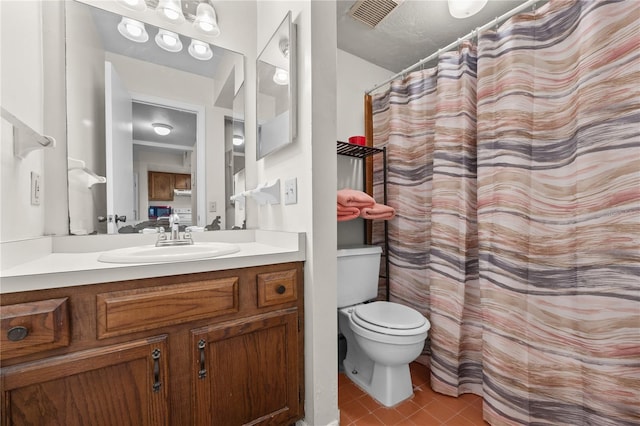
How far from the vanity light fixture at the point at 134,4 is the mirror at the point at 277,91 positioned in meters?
0.59

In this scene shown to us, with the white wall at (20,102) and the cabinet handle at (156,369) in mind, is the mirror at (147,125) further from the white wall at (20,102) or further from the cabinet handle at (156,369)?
the cabinet handle at (156,369)

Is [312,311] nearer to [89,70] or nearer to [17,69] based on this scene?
[17,69]

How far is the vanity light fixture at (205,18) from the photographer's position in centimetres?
143

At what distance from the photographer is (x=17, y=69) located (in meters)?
0.93

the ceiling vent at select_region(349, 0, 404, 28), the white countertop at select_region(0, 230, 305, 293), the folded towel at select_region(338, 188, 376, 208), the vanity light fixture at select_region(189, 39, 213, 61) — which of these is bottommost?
the white countertop at select_region(0, 230, 305, 293)

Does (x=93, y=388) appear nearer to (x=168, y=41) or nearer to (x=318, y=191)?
(x=318, y=191)

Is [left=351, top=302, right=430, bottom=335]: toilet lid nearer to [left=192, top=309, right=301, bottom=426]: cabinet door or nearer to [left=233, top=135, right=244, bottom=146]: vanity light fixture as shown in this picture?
[left=192, top=309, right=301, bottom=426]: cabinet door

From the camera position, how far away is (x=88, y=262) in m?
0.89

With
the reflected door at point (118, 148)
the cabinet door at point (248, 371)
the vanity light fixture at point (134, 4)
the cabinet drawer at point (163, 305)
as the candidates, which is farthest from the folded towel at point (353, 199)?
the vanity light fixture at point (134, 4)

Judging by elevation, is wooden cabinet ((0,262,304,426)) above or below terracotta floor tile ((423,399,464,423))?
above

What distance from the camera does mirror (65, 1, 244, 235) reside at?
3.97 ft

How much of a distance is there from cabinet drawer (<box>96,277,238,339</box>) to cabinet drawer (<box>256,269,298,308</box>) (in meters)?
0.10

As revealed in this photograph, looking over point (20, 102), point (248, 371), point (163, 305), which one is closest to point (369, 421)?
point (248, 371)

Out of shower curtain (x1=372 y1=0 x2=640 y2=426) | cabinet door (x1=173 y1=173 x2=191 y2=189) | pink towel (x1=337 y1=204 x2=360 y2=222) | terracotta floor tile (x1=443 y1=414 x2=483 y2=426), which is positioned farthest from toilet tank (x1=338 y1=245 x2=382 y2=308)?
cabinet door (x1=173 y1=173 x2=191 y2=189)
